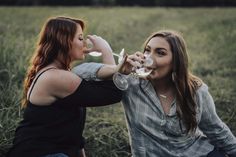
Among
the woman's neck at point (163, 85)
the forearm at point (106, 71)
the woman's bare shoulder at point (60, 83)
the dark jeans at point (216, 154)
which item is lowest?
the dark jeans at point (216, 154)

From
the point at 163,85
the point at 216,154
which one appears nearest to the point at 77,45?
the point at 163,85

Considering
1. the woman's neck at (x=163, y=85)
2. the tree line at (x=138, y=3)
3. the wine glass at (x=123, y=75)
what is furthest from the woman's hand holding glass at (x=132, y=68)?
the tree line at (x=138, y=3)

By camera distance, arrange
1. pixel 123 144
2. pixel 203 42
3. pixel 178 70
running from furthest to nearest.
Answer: pixel 203 42
pixel 123 144
pixel 178 70

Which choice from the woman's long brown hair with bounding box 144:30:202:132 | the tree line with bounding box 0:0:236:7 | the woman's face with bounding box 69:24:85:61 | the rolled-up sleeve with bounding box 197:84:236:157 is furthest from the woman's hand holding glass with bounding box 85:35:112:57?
the tree line with bounding box 0:0:236:7

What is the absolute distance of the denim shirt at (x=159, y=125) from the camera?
299 centimetres

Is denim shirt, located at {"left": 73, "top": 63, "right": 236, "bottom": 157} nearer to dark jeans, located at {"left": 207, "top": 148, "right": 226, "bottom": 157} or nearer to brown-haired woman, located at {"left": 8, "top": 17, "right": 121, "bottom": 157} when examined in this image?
dark jeans, located at {"left": 207, "top": 148, "right": 226, "bottom": 157}

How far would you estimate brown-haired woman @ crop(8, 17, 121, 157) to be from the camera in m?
2.71

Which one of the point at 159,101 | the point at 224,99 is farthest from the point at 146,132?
the point at 224,99

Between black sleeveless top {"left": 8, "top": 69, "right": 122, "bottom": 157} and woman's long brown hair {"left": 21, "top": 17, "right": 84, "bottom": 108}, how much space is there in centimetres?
20

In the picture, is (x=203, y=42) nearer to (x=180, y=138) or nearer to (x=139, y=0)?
(x=180, y=138)

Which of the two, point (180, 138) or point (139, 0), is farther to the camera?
point (139, 0)

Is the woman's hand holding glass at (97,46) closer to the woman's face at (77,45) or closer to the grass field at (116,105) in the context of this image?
the woman's face at (77,45)

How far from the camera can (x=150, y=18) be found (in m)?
17.5

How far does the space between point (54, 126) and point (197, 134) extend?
2.94 feet
